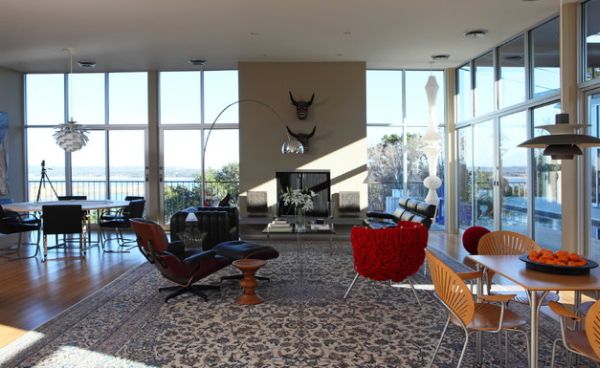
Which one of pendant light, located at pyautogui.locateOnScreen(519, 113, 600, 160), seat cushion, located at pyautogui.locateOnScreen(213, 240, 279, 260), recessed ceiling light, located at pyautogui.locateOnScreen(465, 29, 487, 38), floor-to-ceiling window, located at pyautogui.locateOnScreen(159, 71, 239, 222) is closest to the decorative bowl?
pendant light, located at pyautogui.locateOnScreen(519, 113, 600, 160)

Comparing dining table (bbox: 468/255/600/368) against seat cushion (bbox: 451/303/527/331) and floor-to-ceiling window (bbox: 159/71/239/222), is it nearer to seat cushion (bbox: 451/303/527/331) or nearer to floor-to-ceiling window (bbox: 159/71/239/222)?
seat cushion (bbox: 451/303/527/331)

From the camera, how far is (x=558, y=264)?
2.69 m

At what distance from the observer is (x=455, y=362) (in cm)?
305

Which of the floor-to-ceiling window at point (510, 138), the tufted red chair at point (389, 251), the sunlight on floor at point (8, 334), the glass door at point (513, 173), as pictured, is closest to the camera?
the sunlight on floor at point (8, 334)

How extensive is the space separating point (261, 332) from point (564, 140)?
8.19 ft

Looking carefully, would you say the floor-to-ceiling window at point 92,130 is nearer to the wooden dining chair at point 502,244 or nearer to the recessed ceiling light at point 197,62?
the recessed ceiling light at point 197,62

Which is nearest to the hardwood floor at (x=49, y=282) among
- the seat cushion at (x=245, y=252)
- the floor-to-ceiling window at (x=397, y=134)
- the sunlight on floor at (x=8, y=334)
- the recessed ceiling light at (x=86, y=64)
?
the sunlight on floor at (x=8, y=334)

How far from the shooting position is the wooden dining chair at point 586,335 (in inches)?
80.9

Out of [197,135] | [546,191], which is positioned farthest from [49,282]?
[546,191]

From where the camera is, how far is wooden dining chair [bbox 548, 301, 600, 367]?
2.05 metres

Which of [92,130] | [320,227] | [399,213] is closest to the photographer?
[320,227]

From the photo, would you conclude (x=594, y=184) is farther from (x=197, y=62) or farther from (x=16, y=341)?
(x=197, y=62)

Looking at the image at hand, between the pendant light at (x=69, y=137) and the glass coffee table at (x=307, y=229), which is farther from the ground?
the pendant light at (x=69, y=137)

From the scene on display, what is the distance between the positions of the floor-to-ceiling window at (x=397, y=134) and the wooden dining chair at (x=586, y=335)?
6925 mm
